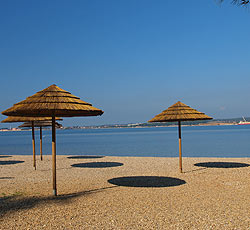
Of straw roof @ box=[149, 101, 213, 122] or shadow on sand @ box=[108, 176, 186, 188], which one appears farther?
straw roof @ box=[149, 101, 213, 122]

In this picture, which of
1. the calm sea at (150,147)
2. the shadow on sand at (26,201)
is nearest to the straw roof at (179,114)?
the shadow on sand at (26,201)

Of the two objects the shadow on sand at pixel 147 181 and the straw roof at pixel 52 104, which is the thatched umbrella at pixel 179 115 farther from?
the straw roof at pixel 52 104

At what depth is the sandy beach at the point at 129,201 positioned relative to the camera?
16.0 ft

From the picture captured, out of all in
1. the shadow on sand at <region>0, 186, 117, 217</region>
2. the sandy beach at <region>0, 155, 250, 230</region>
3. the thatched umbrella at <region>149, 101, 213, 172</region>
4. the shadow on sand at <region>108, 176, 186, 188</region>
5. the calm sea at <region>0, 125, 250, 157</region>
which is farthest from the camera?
the calm sea at <region>0, 125, 250, 157</region>

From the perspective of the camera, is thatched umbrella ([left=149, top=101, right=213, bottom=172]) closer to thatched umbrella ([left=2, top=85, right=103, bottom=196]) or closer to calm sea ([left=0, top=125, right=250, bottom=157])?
thatched umbrella ([left=2, top=85, right=103, bottom=196])

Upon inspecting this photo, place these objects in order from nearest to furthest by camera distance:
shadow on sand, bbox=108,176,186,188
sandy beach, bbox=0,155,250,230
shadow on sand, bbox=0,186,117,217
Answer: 1. sandy beach, bbox=0,155,250,230
2. shadow on sand, bbox=0,186,117,217
3. shadow on sand, bbox=108,176,186,188

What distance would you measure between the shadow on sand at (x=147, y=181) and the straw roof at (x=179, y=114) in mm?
1928

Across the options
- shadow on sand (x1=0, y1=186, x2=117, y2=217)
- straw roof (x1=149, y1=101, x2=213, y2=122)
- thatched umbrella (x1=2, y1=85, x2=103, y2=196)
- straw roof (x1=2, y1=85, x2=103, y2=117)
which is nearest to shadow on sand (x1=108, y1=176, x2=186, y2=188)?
shadow on sand (x1=0, y1=186, x2=117, y2=217)

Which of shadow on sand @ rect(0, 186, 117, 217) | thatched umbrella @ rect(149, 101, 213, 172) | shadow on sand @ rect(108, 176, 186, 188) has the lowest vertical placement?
shadow on sand @ rect(108, 176, 186, 188)

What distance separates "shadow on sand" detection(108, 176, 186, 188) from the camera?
806 cm

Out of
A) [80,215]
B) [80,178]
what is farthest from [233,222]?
[80,178]

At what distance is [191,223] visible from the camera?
15.9 feet

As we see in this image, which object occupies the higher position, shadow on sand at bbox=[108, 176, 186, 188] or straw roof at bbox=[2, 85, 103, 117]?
straw roof at bbox=[2, 85, 103, 117]

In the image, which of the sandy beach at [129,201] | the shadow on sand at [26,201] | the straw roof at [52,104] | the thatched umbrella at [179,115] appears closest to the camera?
the sandy beach at [129,201]
